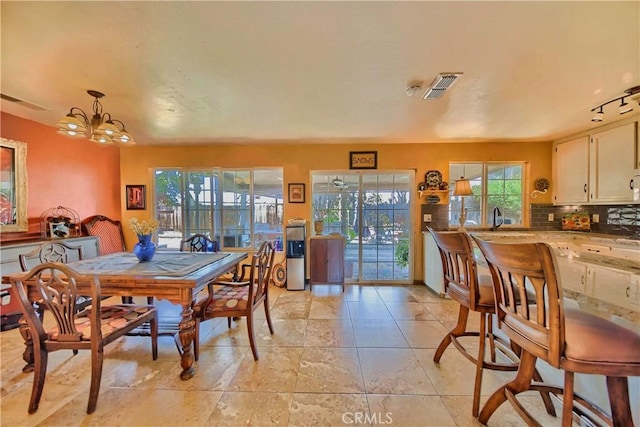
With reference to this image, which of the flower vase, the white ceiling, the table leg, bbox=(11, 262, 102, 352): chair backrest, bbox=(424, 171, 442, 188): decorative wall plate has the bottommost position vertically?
the table leg

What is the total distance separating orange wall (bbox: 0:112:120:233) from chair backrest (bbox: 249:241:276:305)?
306 centimetres

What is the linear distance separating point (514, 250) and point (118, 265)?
9.24ft

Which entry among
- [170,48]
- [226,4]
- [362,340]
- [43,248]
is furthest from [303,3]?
[43,248]

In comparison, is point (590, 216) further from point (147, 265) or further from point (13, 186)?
point (13, 186)

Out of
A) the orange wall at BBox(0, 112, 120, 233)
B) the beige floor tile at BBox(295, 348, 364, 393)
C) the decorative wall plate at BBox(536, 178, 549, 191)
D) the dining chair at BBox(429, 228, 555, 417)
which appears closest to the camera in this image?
the dining chair at BBox(429, 228, 555, 417)

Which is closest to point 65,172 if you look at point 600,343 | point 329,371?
point 329,371

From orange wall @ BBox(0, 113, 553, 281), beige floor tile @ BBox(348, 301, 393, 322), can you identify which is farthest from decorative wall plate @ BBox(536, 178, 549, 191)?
beige floor tile @ BBox(348, 301, 393, 322)

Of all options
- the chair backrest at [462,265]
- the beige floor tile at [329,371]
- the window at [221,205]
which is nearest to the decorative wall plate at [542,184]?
the chair backrest at [462,265]

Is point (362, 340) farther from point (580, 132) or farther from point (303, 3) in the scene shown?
point (580, 132)

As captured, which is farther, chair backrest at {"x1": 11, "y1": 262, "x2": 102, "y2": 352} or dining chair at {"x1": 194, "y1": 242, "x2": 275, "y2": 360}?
dining chair at {"x1": 194, "y1": 242, "x2": 275, "y2": 360}

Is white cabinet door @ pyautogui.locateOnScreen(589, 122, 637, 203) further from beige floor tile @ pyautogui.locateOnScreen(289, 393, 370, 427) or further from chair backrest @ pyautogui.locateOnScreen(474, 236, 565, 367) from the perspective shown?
beige floor tile @ pyautogui.locateOnScreen(289, 393, 370, 427)

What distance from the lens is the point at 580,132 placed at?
350 cm

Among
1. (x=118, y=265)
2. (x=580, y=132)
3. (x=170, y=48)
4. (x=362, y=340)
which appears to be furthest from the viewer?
(x=580, y=132)

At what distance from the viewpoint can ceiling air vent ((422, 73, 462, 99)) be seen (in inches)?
78.5
